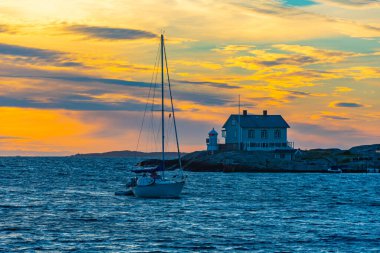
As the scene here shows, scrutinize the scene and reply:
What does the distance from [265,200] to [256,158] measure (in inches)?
2345

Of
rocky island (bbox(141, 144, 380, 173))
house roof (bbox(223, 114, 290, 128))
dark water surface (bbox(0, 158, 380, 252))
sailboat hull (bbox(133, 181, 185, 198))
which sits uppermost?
house roof (bbox(223, 114, 290, 128))

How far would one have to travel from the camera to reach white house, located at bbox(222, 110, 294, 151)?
417 feet

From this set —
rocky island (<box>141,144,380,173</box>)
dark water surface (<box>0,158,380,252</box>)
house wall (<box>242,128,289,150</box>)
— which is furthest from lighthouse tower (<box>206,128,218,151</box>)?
dark water surface (<box>0,158,380,252</box>)

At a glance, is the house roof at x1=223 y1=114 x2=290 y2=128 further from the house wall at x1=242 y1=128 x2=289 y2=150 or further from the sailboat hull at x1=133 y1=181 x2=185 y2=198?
the sailboat hull at x1=133 y1=181 x2=185 y2=198

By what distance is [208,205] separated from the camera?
57438 millimetres

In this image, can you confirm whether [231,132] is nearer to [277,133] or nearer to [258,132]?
[258,132]

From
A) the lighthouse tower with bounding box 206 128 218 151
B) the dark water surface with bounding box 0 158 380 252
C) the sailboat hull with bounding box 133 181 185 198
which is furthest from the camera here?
the lighthouse tower with bounding box 206 128 218 151

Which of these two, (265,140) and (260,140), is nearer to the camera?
(260,140)

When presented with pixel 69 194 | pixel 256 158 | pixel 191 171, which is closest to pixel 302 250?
pixel 69 194

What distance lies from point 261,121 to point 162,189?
68.1 meters

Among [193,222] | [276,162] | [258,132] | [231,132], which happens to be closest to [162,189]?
[193,222]

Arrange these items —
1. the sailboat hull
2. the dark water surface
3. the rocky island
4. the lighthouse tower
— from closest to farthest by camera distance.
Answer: the dark water surface < the sailboat hull < the rocky island < the lighthouse tower

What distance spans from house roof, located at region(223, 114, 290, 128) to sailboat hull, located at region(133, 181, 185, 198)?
63.8m

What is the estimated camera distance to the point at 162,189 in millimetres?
63062
